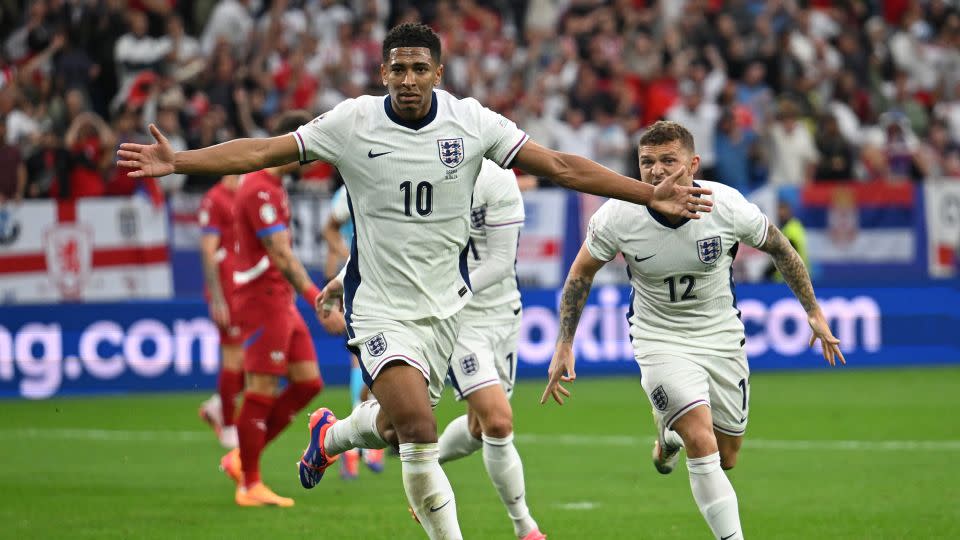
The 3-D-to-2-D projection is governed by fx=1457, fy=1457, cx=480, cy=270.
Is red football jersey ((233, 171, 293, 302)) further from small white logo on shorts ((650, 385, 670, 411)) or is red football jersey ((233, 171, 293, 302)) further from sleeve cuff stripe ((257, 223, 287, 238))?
small white logo on shorts ((650, 385, 670, 411))

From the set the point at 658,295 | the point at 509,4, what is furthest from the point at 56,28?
the point at 658,295

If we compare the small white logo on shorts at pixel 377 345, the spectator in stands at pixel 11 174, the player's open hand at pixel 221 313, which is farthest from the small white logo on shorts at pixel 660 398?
the spectator in stands at pixel 11 174

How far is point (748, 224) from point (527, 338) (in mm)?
10252

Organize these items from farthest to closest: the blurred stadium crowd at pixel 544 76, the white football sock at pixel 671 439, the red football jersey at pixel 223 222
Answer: the blurred stadium crowd at pixel 544 76 < the red football jersey at pixel 223 222 < the white football sock at pixel 671 439

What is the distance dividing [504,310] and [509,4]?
55.1ft

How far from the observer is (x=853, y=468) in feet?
38.9

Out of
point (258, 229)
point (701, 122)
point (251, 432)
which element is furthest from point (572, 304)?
point (701, 122)

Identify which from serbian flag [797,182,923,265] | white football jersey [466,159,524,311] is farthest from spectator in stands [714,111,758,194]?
white football jersey [466,159,524,311]

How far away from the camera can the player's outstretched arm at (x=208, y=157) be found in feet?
21.7

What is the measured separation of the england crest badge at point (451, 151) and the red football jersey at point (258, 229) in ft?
11.2

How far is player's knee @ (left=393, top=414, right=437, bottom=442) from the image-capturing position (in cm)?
712

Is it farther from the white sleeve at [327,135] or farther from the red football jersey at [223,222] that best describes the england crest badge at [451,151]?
the red football jersey at [223,222]

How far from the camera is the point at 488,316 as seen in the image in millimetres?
9445

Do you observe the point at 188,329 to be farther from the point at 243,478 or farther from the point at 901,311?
the point at 901,311
